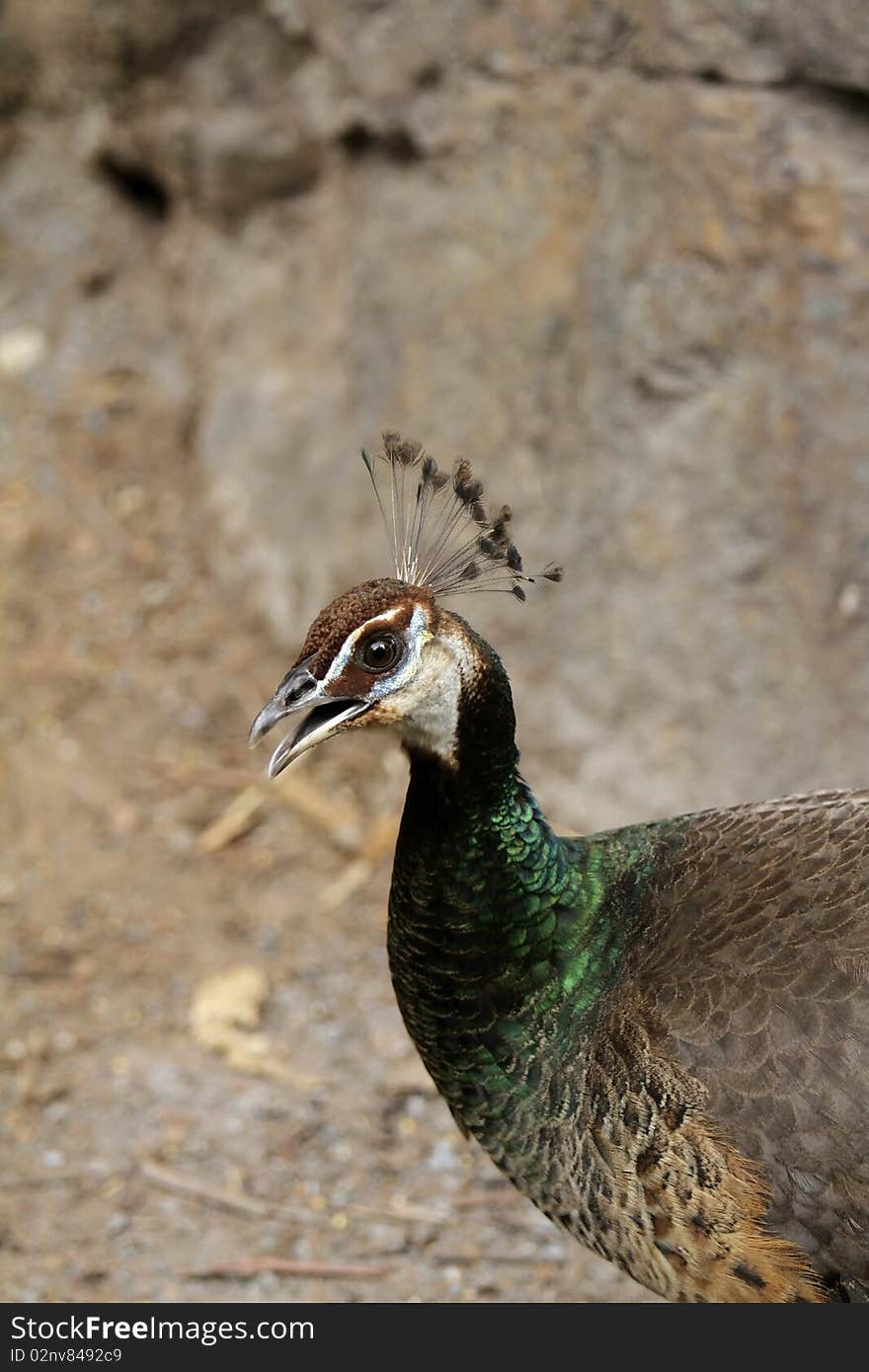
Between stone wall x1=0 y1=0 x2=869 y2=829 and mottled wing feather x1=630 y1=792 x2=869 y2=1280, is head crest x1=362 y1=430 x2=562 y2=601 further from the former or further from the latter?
stone wall x1=0 y1=0 x2=869 y2=829

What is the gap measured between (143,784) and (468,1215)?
1.77 m

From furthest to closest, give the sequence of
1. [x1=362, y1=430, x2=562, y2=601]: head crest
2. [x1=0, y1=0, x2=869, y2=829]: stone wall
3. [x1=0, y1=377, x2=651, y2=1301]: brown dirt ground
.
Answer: [x1=0, y1=0, x2=869, y2=829]: stone wall
[x1=0, y1=377, x2=651, y2=1301]: brown dirt ground
[x1=362, y1=430, x2=562, y2=601]: head crest

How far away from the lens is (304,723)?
7.77 ft

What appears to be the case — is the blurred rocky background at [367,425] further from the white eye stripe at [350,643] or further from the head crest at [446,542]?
A: the white eye stripe at [350,643]

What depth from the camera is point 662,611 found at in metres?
3.97

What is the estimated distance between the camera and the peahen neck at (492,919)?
2.49m

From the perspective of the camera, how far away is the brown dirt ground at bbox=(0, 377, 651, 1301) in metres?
3.37

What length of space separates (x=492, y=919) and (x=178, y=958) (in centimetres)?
181

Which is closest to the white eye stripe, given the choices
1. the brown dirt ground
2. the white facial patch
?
the white facial patch

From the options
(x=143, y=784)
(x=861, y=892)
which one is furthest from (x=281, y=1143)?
(x=861, y=892)

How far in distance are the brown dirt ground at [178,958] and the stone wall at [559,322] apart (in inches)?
13.1

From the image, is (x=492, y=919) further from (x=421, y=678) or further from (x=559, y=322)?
(x=559, y=322)

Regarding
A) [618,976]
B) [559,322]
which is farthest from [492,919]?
[559,322]

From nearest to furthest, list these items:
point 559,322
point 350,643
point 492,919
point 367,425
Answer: point 350,643 < point 492,919 < point 559,322 < point 367,425
